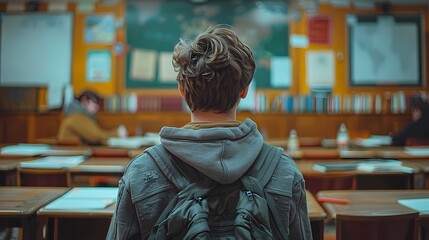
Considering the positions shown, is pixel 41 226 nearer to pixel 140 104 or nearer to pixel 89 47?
pixel 140 104

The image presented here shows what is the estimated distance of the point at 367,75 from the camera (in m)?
6.65

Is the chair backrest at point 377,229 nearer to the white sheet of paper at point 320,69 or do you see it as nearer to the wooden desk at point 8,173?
the wooden desk at point 8,173

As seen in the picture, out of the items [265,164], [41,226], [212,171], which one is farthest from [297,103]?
[212,171]

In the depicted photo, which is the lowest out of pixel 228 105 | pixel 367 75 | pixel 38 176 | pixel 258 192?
pixel 38 176

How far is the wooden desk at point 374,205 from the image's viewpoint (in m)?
1.86

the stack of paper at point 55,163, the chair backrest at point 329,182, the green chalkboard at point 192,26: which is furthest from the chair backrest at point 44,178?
the green chalkboard at point 192,26

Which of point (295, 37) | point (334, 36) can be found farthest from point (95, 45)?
point (334, 36)

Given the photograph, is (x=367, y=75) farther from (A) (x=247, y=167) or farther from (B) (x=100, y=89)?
(A) (x=247, y=167)

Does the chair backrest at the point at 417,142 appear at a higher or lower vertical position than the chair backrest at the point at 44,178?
higher

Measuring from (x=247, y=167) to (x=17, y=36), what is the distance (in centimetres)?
651

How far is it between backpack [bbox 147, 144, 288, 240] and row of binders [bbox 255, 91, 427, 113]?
17.5 ft

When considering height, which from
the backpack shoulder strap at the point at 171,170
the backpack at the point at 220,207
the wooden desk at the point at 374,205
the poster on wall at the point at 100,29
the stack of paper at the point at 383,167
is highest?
the poster on wall at the point at 100,29

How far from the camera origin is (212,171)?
1127 mm

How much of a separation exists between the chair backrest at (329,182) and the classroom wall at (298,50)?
3.83 meters
